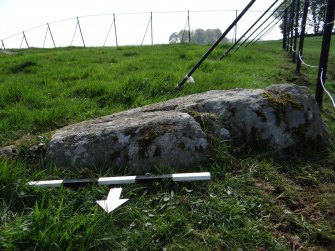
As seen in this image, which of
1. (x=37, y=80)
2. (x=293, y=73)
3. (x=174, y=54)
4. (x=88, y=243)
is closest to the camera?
(x=88, y=243)

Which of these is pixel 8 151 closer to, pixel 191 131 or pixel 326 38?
pixel 191 131

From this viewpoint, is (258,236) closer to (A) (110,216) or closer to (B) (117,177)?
(A) (110,216)

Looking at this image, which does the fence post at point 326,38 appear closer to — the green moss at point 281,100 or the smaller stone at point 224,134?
the green moss at point 281,100

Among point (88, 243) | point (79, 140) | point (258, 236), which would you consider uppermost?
point (79, 140)

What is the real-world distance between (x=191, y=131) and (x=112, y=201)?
40.7 inches

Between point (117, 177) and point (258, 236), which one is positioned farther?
point (117, 177)

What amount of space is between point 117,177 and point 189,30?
2290 centimetres

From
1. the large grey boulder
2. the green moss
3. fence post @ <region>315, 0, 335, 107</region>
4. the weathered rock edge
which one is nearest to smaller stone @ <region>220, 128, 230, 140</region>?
the weathered rock edge

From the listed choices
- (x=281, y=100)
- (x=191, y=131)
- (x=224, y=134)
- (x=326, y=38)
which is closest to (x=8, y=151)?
(x=191, y=131)

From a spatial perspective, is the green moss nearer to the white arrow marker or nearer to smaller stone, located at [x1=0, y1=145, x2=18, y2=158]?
the white arrow marker

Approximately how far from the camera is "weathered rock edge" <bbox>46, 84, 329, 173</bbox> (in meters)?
2.91

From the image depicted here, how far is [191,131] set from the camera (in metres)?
3.00

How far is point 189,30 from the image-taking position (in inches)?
950

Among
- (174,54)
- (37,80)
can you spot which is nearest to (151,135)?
(37,80)
